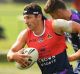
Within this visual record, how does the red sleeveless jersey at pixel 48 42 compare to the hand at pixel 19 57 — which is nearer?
the hand at pixel 19 57

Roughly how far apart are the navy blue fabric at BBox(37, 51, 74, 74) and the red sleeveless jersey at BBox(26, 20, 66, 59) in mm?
74

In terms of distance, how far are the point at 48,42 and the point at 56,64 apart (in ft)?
1.25

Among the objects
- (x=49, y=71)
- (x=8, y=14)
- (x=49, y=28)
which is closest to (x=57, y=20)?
(x=49, y=28)

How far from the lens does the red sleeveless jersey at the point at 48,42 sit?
31.8 feet

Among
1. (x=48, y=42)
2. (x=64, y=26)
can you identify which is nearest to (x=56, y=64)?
(x=48, y=42)

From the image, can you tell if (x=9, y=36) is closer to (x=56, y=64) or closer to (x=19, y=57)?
(x=56, y=64)

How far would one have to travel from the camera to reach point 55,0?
35.2ft

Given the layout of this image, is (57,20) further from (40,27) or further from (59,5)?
(59,5)

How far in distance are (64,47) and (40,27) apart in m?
0.51

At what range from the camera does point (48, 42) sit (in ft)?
31.9

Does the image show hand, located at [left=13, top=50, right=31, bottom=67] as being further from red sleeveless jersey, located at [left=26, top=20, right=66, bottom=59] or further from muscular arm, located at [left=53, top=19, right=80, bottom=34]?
muscular arm, located at [left=53, top=19, right=80, bottom=34]

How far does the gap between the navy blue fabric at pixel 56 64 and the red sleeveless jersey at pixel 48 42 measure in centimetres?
7

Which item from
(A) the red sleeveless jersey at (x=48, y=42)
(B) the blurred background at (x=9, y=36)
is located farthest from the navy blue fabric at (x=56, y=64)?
(B) the blurred background at (x=9, y=36)

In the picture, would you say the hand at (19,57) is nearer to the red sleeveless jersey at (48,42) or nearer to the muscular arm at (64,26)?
the red sleeveless jersey at (48,42)
